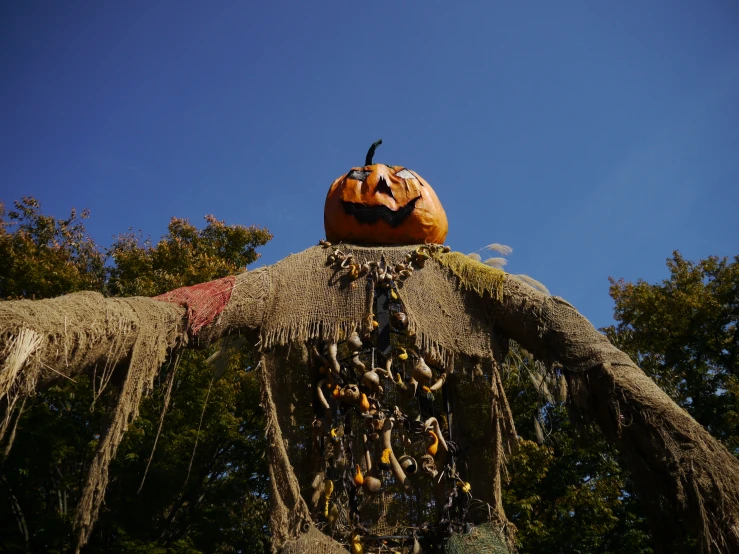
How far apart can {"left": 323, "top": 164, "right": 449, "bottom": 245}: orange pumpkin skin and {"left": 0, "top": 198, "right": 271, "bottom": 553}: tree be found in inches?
113

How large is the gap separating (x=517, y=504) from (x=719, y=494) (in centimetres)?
492

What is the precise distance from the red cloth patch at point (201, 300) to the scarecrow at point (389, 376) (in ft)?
0.04

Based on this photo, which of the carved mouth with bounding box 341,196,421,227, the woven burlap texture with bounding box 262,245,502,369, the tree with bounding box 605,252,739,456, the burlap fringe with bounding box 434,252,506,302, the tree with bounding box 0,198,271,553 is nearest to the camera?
the woven burlap texture with bounding box 262,245,502,369

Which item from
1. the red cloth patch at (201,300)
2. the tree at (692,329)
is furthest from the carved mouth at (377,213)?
the tree at (692,329)

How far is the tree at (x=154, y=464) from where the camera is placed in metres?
7.08

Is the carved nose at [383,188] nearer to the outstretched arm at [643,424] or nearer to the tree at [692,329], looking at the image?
the outstretched arm at [643,424]

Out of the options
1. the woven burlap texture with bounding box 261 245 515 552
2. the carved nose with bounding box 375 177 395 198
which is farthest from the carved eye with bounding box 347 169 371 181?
the woven burlap texture with bounding box 261 245 515 552

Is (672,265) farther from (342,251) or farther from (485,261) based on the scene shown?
(342,251)

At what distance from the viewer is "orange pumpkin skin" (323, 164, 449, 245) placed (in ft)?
13.3

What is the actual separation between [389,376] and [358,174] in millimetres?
1398

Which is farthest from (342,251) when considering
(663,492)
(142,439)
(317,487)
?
(142,439)

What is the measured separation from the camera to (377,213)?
405 cm

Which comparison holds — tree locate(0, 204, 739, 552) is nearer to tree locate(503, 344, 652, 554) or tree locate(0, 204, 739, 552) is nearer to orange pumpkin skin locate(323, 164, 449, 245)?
orange pumpkin skin locate(323, 164, 449, 245)

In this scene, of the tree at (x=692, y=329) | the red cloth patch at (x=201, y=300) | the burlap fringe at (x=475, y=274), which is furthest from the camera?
the tree at (x=692, y=329)
